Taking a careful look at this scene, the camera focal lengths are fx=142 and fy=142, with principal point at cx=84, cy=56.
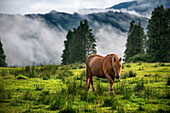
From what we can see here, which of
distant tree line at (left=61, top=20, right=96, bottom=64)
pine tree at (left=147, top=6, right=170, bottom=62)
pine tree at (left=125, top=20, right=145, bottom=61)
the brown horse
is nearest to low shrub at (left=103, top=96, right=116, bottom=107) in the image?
the brown horse

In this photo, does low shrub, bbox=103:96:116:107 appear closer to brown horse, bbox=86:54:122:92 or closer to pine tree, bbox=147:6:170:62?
brown horse, bbox=86:54:122:92

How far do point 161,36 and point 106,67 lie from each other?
90.8 ft

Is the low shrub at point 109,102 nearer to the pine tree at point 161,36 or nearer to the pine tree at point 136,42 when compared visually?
the pine tree at point 161,36

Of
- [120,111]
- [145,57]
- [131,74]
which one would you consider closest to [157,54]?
[145,57]

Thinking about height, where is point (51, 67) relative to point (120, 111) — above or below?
above

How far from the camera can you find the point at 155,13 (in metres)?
32.3

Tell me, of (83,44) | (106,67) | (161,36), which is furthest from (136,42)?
(106,67)

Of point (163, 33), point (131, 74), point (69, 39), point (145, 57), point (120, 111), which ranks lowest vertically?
point (120, 111)

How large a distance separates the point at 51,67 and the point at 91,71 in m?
10.1

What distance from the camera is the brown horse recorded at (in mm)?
6105

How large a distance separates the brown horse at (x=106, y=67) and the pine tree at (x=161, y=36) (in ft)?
87.4

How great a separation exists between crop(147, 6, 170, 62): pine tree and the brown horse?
2662 centimetres

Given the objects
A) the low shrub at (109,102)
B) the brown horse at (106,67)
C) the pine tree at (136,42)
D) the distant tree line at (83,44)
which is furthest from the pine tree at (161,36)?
the low shrub at (109,102)

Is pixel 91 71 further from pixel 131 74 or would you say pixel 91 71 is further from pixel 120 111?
pixel 131 74
